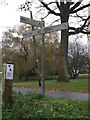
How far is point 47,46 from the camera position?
28.7 meters

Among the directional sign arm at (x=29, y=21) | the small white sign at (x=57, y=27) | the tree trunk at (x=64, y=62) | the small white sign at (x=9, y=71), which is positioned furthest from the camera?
the tree trunk at (x=64, y=62)

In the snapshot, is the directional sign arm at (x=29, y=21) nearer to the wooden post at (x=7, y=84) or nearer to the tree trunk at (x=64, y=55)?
the wooden post at (x=7, y=84)

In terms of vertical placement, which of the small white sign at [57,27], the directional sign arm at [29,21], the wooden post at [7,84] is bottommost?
the wooden post at [7,84]

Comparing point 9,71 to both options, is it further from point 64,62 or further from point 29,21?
point 64,62

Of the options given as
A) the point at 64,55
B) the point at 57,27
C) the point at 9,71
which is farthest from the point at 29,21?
the point at 64,55

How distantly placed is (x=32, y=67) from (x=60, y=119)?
928 inches

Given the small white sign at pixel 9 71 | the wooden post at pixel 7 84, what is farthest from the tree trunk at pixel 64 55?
the small white sign at pixel 9 71

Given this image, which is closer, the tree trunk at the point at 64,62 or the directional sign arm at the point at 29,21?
the directional sign arm at the point at 29,21

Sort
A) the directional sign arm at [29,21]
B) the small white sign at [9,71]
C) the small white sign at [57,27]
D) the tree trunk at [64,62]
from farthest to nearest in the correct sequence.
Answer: the tree trunk at [64,62], the directional sign arm at [29,21], the small white sign at [57,27], the small white sign at [9,71]

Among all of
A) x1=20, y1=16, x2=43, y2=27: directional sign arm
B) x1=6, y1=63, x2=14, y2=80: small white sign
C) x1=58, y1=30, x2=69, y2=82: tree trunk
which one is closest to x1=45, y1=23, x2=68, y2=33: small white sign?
x1=20, y1=16, x2=43, y2=27: directional sign arm

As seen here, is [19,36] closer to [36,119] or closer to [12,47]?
[12,47]

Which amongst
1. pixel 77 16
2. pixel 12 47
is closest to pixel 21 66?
pixel 12 47

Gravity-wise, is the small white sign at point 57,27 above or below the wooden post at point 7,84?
above

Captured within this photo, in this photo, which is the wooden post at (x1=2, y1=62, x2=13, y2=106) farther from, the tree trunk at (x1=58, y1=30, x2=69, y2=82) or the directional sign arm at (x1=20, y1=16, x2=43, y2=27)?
the tree trunk at (x1=58, y1=30, x2=69, y2=82)
